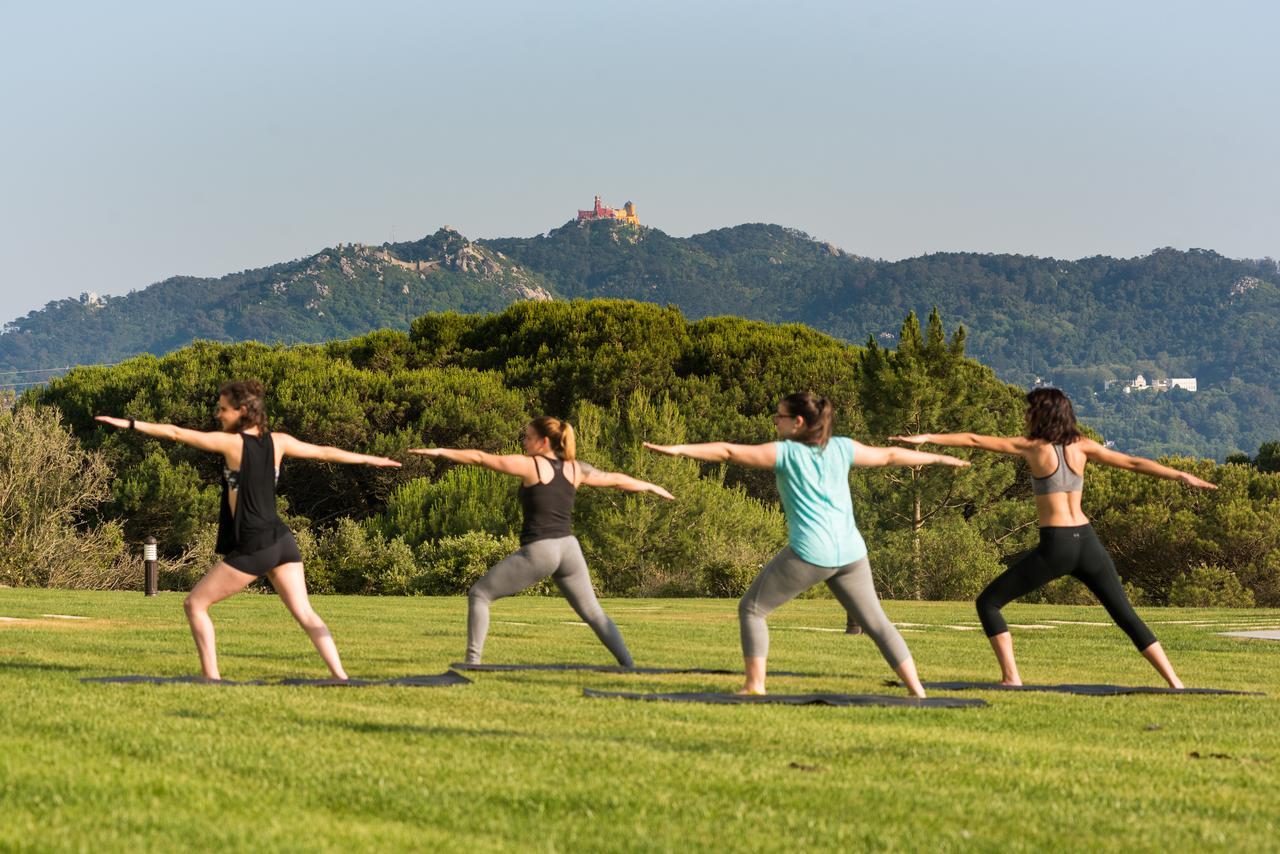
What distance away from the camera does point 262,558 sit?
10070 mm

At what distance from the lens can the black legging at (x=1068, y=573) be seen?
10797 millimetres

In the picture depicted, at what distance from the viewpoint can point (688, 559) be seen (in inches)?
1642

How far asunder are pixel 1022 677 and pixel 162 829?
8.93 metres

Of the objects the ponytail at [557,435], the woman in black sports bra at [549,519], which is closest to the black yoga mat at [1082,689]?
the woman in black sports bra at [549,519]

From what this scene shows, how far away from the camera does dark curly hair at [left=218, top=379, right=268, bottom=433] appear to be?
33.3 ft

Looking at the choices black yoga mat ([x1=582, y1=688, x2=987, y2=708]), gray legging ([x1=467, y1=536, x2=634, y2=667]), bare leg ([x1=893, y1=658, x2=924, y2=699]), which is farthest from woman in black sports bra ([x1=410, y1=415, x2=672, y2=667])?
bare leg ([x1=893, y1=658, x2=924, y2=699])

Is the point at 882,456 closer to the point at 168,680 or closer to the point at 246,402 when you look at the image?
the point at 246,402

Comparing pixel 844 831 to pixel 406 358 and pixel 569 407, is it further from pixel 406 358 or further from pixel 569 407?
pixel 406 358

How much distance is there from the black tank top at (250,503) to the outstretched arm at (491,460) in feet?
3.35

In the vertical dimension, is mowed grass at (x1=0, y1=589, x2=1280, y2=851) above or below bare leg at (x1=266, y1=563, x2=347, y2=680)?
below

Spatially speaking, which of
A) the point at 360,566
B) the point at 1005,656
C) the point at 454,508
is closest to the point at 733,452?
the point at 1005,656

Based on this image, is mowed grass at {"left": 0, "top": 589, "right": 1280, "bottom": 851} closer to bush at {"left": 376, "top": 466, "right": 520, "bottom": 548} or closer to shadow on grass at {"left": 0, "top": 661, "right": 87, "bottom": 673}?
shadow on grass at {"left": 0, "top": 661, "right": 87, "bottom": 673}

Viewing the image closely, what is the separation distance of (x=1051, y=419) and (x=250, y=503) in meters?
5.36

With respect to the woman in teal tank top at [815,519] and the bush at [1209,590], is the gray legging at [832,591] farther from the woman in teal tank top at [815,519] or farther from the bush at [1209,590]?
the bush at [1209,590]
